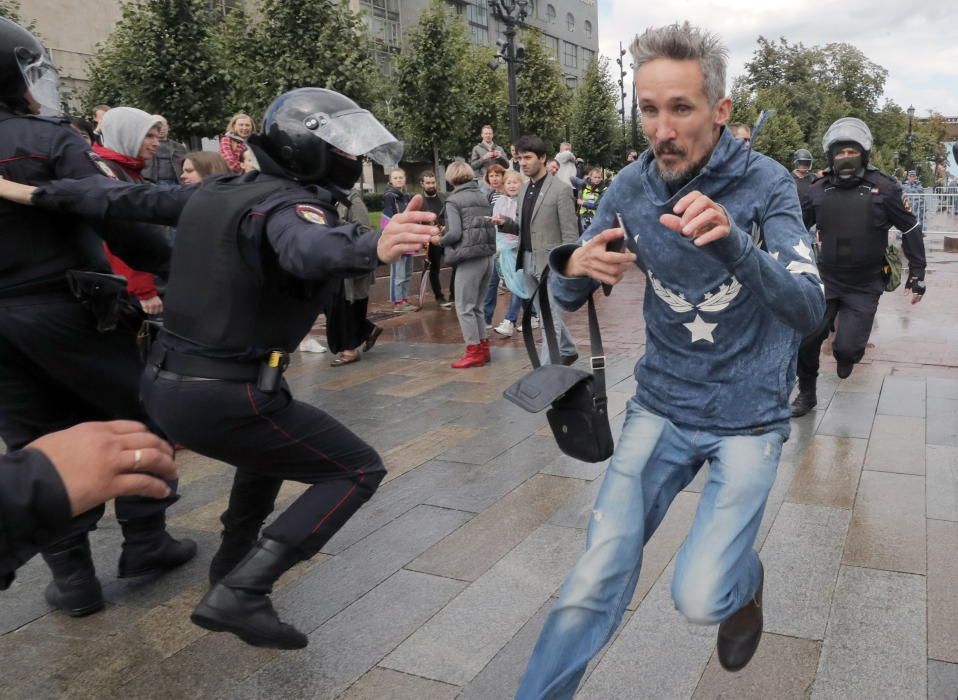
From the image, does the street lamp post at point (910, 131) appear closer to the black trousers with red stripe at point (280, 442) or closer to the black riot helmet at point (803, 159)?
the black riot helmet at point (803, 159)

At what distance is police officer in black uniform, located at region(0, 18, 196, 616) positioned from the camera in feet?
10.2

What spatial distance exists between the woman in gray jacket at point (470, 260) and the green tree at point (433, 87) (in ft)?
50.1

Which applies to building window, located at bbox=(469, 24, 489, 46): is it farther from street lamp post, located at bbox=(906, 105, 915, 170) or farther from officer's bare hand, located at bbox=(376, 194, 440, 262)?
officer's bare hand, located at bbox=(376, 194, 440, 262)

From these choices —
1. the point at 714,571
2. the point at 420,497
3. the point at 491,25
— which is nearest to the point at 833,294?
the point at 420,497

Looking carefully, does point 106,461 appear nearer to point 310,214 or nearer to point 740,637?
point 310,214

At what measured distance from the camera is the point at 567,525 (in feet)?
13.3

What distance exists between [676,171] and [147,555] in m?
2.66

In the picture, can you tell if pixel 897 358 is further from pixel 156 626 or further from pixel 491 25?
pixel 491 25

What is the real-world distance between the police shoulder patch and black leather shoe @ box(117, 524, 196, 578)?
5.95ft

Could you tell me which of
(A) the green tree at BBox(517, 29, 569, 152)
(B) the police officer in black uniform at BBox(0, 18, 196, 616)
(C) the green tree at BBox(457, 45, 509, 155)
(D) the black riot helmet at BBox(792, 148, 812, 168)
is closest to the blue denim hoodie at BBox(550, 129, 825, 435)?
Result: (B) the police officer in black uniform at BBox(0, 18, 196, 616)

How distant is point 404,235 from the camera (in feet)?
7.76

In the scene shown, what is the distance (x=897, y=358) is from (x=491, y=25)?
2416 inches

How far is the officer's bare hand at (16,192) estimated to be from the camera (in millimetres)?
2982

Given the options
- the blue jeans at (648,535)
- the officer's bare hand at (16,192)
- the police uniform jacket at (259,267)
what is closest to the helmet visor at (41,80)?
the officer's bare hand at (16,192)
